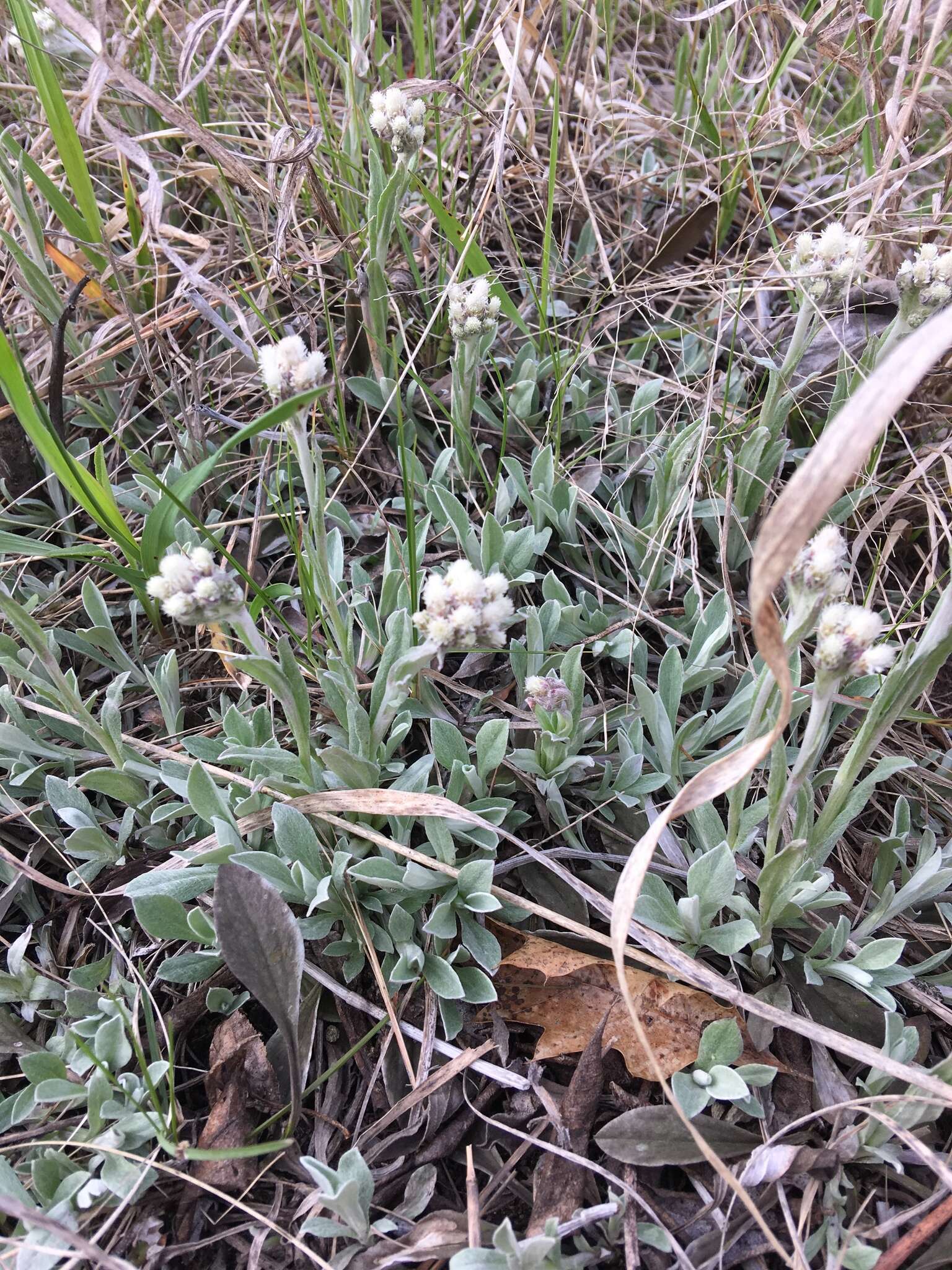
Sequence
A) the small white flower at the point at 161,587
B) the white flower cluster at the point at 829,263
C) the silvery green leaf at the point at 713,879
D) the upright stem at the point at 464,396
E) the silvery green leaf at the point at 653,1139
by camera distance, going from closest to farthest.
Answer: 1. the small white flower at the point at 161,587
2. the silvery green leaf at the point at 653,1139
3. the silvery green leaf at the point at 713,879
4. the white flower cluster at the point at 829,263
5. the upright stem at the point at 464,396

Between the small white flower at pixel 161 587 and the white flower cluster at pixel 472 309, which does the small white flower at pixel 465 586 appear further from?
the white flower cluster at pixel 472 309

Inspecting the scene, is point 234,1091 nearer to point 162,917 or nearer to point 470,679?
point 162,917

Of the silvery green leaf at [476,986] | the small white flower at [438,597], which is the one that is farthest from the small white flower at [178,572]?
the silvery green leaf at [476,986]

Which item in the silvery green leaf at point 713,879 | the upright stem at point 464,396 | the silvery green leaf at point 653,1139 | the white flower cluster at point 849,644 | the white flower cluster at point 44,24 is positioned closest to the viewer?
the white flower cluster at point 849,644

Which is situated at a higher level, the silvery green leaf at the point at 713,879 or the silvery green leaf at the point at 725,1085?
the silvery green leaf at the point at 713,879

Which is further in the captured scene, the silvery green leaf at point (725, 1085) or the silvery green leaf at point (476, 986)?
the silvery green leaf at point (476, 986)

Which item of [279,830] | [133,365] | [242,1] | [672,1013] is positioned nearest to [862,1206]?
[672,1013]

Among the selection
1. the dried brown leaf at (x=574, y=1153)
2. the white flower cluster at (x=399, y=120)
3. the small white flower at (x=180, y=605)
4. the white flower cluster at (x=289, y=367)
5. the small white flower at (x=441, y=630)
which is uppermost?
the white flower cluster at (x=399, y=120)

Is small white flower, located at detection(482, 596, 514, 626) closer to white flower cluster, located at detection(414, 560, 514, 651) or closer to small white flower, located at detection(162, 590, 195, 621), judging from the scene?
white flower cluster, located at detection(414, 560, 514, 651)
